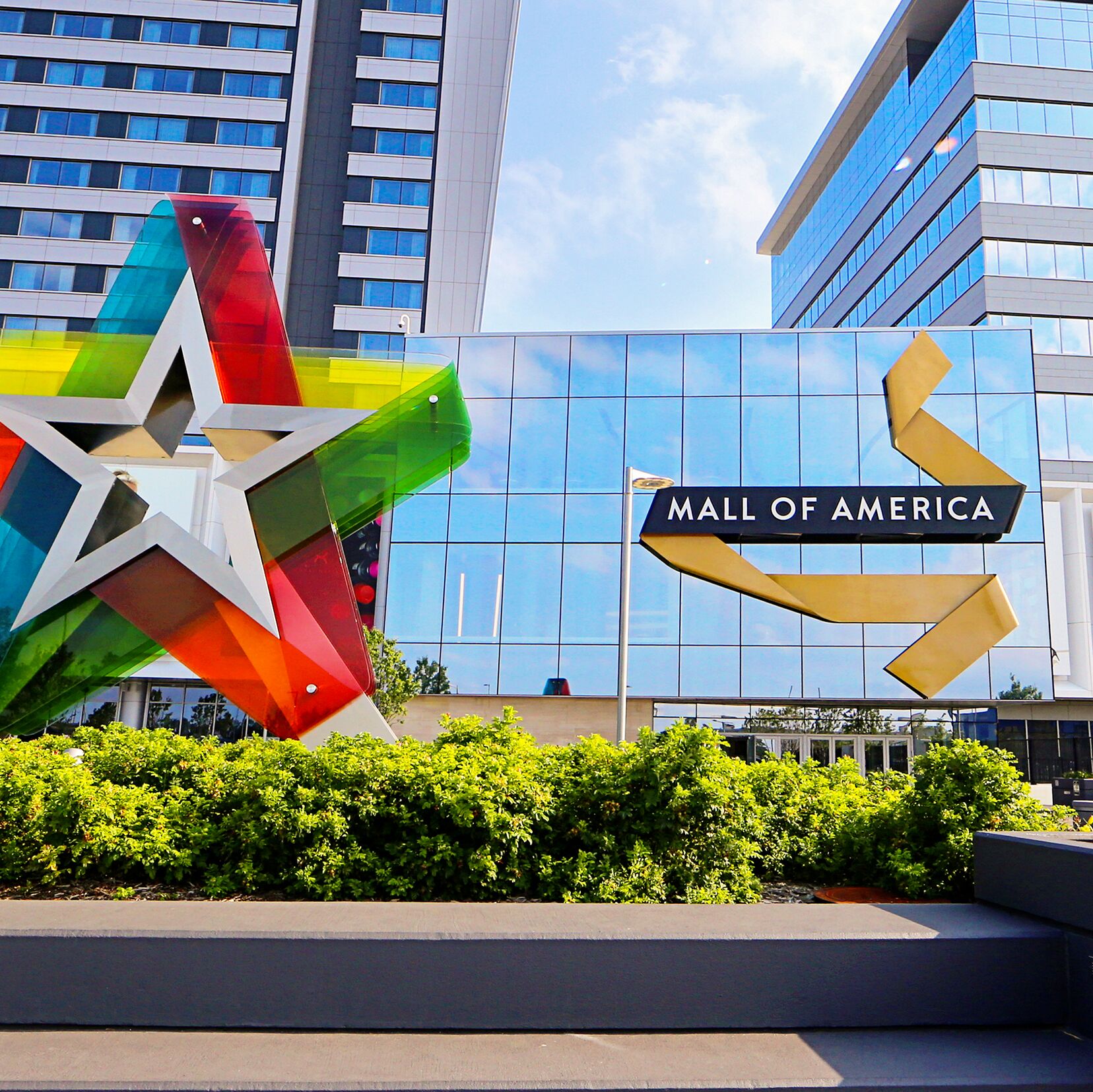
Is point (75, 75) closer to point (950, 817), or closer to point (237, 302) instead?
point (237, 302)

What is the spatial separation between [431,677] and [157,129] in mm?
35917

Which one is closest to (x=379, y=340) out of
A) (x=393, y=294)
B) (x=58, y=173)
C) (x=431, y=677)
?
(x=393, y=294)

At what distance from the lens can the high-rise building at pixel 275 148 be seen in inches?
1795

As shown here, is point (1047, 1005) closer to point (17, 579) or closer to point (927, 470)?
point (17, 579)

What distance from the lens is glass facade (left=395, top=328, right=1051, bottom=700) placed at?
25141 millimetres

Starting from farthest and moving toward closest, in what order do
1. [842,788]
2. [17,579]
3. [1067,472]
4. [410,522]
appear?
[1067,472], [410,522], [17,579], [842,788]

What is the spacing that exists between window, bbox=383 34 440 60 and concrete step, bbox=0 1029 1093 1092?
51.6 meters

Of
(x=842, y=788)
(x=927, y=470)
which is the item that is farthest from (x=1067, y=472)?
(x=842, y=788)

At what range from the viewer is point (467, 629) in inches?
1037

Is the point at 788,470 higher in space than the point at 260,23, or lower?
lower

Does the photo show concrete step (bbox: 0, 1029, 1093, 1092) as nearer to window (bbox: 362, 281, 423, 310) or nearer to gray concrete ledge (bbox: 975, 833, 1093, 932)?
gray concrete ledge (bbox: 975, 833, 1093, 932)

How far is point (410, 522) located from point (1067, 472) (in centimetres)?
2820

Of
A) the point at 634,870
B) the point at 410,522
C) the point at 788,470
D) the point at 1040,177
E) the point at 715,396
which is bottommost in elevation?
the point at 634,870

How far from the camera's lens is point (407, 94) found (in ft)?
157
